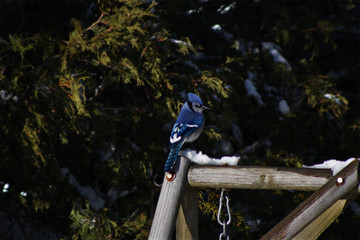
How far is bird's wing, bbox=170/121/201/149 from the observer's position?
108 inches

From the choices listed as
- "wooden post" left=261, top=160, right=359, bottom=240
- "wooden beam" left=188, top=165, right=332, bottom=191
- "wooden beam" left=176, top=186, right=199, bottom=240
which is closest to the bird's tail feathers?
"wooden beam" left=188, top=165, right=332, bottom=191

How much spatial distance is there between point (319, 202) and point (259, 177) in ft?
1.20

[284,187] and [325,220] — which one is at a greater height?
[284,187]

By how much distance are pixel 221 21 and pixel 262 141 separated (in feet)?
5.25

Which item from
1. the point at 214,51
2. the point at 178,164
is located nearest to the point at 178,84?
the point at 214,51

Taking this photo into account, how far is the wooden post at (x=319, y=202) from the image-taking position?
241 cm

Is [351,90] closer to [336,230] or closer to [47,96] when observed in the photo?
[336,230]

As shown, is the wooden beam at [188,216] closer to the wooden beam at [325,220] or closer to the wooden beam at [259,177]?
the wooden beam at [259,177]

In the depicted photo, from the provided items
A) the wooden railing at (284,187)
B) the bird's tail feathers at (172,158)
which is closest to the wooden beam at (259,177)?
the wooden railing at (284,187)

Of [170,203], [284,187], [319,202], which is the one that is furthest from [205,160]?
[319,202]

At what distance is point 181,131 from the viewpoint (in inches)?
109

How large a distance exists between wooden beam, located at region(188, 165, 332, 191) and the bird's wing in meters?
0.20

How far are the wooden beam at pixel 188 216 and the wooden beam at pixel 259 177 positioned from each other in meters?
0.19

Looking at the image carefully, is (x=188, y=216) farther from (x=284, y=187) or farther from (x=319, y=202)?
(x=319, y=202)
